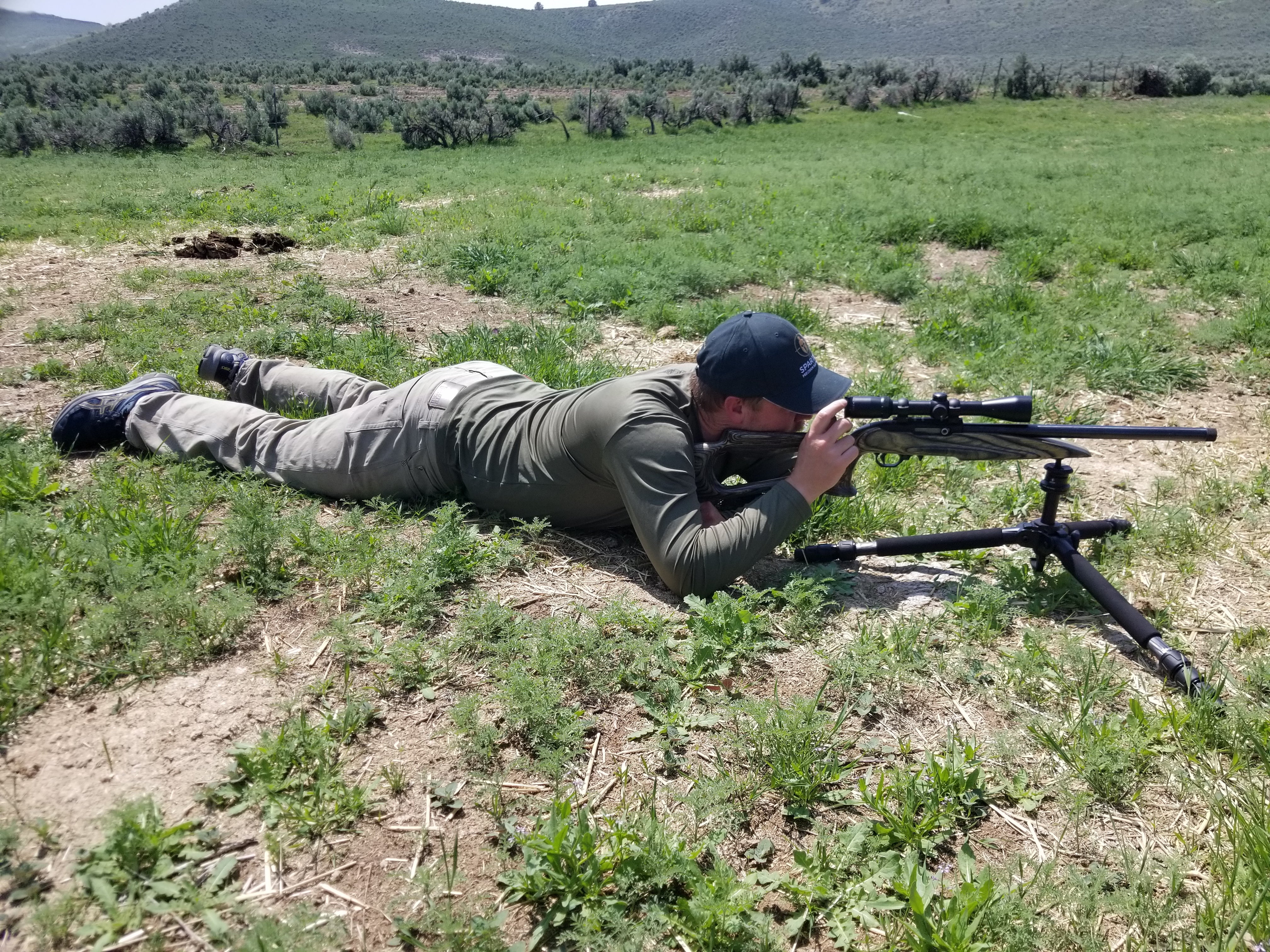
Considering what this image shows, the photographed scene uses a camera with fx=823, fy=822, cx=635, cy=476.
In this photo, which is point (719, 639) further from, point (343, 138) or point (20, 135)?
point (20, 135)

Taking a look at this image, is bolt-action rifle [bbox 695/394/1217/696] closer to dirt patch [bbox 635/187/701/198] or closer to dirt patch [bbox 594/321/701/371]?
dirt patch [bbox 594/321/701/371]

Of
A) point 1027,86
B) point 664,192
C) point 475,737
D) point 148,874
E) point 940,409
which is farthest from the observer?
point 1027,86

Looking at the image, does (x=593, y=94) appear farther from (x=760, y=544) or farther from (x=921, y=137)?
(x=760, y=544)

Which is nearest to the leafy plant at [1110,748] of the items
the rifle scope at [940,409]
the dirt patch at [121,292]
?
the rifle scope at [940,409]

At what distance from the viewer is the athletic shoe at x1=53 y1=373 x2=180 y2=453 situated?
5.10 metres

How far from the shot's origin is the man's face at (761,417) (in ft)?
12.4

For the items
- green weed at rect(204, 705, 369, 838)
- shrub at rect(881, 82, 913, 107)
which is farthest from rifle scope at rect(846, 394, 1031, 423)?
shrub at rect(881, 82, 913, 107)

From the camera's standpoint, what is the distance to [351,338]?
23.9 feet

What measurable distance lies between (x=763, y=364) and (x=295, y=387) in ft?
11.3

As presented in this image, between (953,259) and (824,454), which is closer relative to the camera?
(824,454)

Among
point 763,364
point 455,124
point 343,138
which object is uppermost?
point 455,124

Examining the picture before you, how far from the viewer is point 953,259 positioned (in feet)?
34.8

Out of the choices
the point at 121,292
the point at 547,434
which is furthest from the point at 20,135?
the point at 547,434

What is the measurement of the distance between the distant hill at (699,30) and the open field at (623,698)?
85.4 metres
